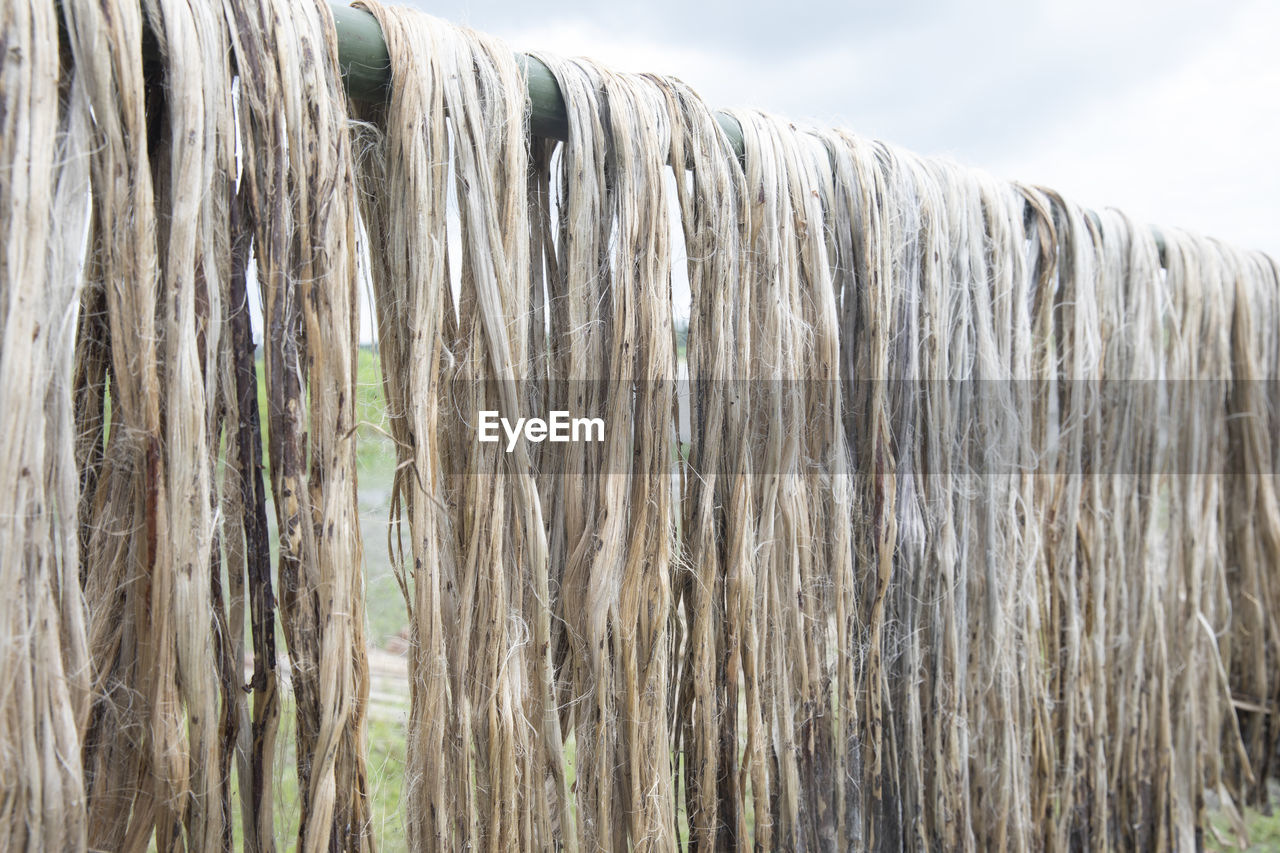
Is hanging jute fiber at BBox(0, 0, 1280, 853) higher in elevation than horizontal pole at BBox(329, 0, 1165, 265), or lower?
lower

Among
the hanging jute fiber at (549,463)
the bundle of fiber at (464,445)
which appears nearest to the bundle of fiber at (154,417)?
the hanging jute fiber at (549,463)

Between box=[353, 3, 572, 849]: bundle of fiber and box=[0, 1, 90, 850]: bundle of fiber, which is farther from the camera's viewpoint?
box=[353, 3, 572, 849]: bundle of fiber

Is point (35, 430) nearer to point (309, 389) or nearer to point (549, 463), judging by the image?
point (309, 389)

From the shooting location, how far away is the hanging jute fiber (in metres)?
0.48

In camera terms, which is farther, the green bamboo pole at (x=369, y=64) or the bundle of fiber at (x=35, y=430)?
the green bamboo pole at (x=369, y=64)

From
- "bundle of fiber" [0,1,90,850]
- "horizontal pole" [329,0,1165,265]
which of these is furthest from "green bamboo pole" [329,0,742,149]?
"bundle of fiber" [0,1,90,850]

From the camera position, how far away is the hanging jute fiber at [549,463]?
48 centimetres

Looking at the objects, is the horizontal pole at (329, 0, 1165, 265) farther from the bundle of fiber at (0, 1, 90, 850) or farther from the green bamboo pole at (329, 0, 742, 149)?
the bundle of fiber at (0, 1, 90, 850)

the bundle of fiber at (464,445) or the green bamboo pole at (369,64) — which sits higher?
the green bamboo pole at (369,64)

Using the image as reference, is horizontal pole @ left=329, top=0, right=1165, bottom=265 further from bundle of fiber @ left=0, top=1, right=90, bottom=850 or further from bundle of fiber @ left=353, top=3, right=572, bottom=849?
bundle of fiber @ left=0, top=1, right=90, bottom=850

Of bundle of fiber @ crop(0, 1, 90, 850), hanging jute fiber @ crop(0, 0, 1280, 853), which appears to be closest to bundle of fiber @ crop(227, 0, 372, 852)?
hanging jute fiber @ crop(0, 0, 1280, 853)

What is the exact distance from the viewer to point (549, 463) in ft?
2.20

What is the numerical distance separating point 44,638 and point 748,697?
1.92 feet

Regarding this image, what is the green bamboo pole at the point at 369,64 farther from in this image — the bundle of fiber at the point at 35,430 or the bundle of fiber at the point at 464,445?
the bundle of fiber at the point at 35,430
